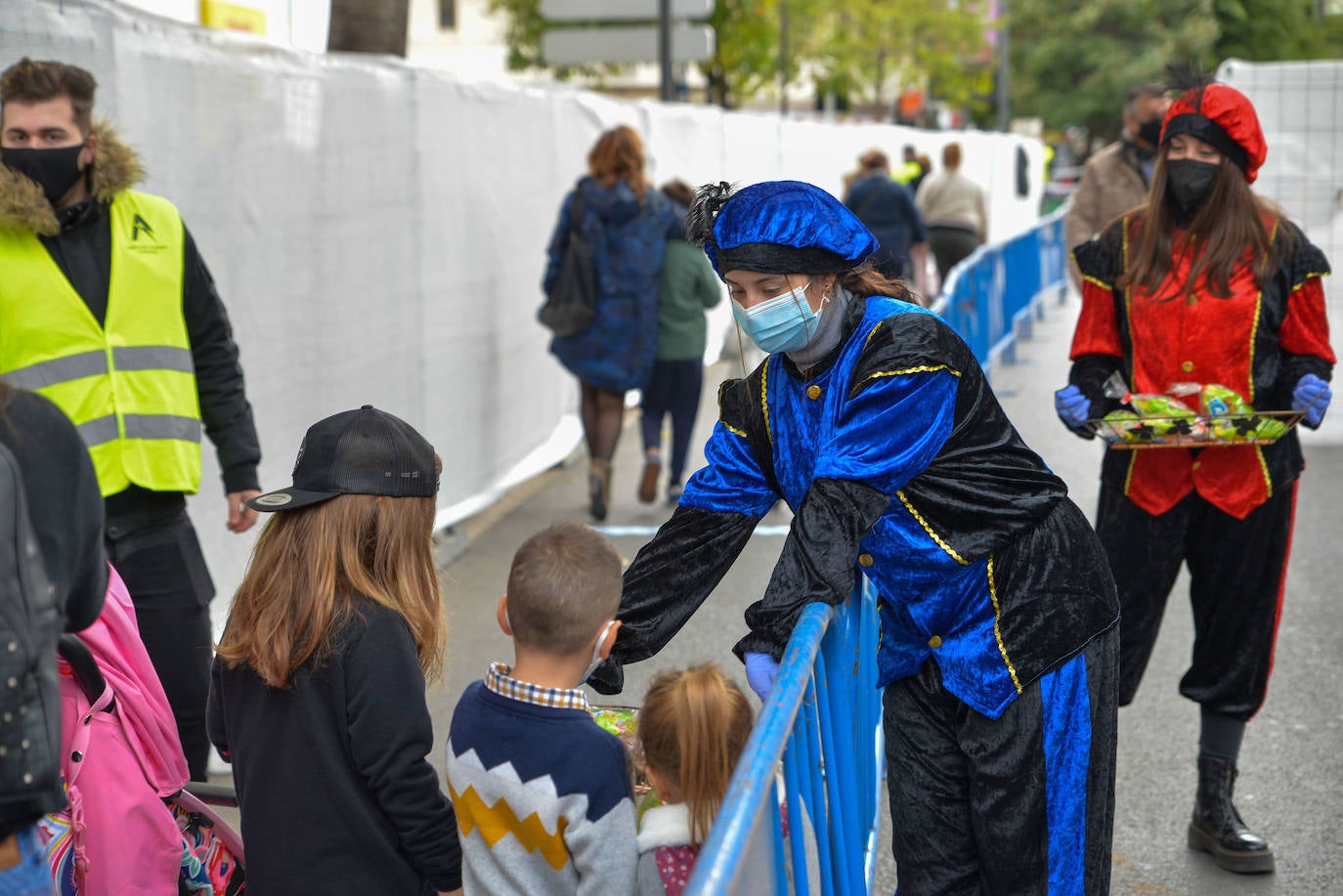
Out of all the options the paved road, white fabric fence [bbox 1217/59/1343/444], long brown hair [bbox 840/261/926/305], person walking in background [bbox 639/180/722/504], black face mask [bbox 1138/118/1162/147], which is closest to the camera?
long brown hair [bbox 840/261/926/305]

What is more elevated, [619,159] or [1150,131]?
[1150,131]

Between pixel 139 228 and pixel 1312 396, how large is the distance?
287cm

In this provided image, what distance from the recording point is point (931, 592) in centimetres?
275

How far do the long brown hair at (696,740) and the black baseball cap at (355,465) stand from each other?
584 mm

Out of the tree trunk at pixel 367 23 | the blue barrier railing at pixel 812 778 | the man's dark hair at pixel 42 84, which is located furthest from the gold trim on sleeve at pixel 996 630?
the tree trunk at pixel 367 23

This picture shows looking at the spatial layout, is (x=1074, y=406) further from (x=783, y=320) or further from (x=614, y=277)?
(x=614, y=277)

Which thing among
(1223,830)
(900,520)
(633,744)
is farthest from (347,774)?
(1223,830)

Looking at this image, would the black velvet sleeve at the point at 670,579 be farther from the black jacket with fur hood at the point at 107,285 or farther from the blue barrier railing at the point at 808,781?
the black jacket with fur hood at the point at 107,285

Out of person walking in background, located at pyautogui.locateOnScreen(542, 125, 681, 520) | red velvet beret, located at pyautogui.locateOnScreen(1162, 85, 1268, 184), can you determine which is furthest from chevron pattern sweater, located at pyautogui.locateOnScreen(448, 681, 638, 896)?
person walking in background, located at pyautogui.locateOnScreen(542, 125, 681, 520)

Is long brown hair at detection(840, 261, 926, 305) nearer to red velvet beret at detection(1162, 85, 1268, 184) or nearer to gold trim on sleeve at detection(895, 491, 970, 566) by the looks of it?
gold trim on sleeve at detection(895, 491, 970, 566)

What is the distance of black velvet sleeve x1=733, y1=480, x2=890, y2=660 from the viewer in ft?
8.20

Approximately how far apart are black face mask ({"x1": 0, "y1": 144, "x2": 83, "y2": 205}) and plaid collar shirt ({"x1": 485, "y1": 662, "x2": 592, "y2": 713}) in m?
1.86

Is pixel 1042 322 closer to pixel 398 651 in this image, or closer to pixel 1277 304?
pixel 1277 304

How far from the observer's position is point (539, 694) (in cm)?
232
